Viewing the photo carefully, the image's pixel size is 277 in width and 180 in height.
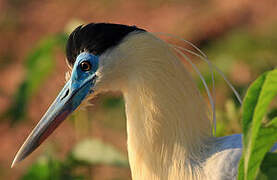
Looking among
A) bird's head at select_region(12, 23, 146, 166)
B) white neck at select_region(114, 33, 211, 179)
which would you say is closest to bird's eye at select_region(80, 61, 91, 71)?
bird's head at select_region(12, 23, 146, 166)

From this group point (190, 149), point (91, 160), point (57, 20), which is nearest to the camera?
point (190, 149)

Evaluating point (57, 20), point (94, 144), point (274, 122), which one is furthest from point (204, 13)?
point (274, 122)

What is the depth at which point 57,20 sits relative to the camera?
750cm

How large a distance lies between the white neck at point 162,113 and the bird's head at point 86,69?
0.19ft

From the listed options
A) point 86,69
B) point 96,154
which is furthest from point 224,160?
point 96,154

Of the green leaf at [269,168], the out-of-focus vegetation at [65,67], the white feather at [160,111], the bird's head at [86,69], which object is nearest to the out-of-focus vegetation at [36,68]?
the out-of-focus vegetation at [65,67]

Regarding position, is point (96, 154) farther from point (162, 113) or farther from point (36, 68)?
point (162, 113)

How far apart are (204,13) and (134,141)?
4668mm

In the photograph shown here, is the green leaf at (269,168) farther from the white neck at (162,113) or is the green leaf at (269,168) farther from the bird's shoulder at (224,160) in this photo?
the white neck at (162,113)

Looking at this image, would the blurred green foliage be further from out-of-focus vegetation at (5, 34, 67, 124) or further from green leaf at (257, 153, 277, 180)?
green leaf at (257, 153, 277, 180)

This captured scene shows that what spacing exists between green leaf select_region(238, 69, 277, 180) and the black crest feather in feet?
3.44

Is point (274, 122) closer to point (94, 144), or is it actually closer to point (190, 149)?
point (190, 149)

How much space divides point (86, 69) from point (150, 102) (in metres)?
0.31

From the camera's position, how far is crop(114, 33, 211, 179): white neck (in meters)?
2.19
